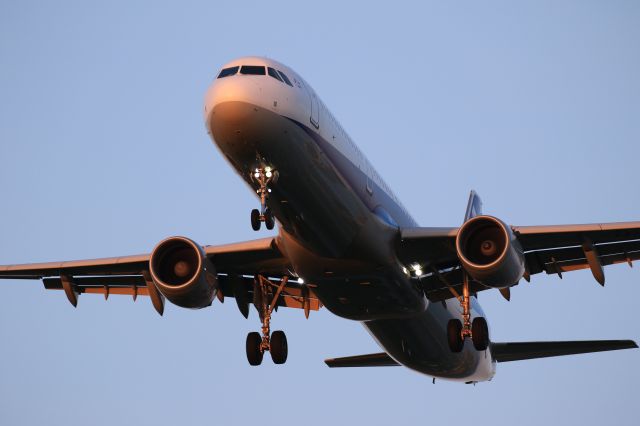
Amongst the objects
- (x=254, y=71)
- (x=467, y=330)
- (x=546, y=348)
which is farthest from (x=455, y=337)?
(x=254, y=71)

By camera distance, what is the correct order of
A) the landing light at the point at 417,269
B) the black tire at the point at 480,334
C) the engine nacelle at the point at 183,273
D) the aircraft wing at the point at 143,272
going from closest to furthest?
the engine nacelle at the point at 183,273 → the black tire at the point at 480,334 → the landing light at the point at 417,269 → the aircraft wing at the point at 143,272

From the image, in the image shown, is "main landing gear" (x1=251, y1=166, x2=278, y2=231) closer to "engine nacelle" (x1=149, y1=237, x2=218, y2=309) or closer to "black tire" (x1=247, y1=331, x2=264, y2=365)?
"engine nacelle" (x1=149, y1=237, x2=218, y2=309)

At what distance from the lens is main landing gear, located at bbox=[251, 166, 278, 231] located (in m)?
26.0

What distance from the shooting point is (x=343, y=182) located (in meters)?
27.5

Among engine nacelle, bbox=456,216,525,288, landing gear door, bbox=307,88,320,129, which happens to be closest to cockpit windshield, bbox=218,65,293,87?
landing gear door, bbox=307,88,320,129

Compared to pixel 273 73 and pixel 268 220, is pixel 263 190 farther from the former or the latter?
pixel 273 73

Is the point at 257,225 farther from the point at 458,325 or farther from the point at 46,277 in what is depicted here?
the point at 46,277

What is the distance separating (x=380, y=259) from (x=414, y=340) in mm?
5586

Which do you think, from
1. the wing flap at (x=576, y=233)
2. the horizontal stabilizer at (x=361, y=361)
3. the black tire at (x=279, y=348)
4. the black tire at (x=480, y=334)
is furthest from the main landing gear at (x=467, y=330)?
the horizontal stabilizer at (x=361, y=361)

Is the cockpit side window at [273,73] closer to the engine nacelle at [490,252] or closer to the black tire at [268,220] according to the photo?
the black tire at [268,220]

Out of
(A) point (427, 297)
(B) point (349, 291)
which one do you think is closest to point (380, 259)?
(B) point (349, 291)

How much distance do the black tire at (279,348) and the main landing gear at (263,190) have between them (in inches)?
255

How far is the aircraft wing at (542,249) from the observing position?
2950cm

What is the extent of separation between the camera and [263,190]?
85.3 feet
